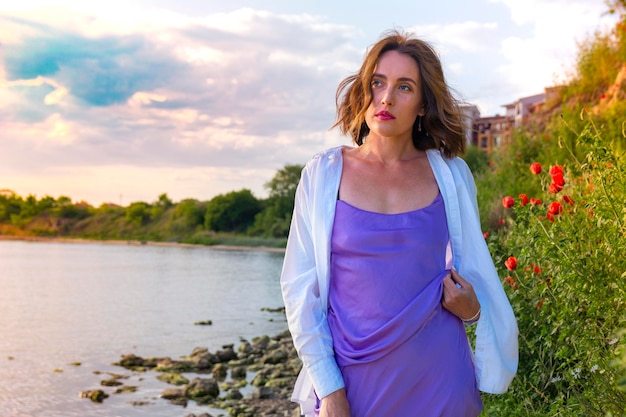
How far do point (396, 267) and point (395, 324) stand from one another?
0.18 meters

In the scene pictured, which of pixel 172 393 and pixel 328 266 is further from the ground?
pixel 328 266

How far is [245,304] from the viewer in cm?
2058

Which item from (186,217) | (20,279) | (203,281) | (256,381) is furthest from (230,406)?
(186,217)

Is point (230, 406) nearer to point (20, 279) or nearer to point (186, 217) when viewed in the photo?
point (20, 279)

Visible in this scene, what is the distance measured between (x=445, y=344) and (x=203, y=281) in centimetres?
2581

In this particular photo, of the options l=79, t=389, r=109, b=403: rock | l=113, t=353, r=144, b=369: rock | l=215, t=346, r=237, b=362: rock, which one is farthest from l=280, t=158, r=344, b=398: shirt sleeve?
l=113, t=353, r=144, b=369: rock

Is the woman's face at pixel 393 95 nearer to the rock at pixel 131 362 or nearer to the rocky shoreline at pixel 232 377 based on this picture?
the rocky shoreline at pixel 232 377

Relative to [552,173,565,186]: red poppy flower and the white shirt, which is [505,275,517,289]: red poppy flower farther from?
the white shirt

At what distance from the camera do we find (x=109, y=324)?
17.1 metres

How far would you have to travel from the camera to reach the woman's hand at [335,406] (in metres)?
2.21

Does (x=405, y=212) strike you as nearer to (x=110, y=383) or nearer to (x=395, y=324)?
(x=395, y=324)

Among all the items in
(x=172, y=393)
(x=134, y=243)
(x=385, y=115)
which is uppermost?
(x=385, y=115)

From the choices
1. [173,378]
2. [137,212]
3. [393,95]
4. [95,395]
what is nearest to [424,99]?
[393,95]

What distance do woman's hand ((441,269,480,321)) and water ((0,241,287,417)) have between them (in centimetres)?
656
